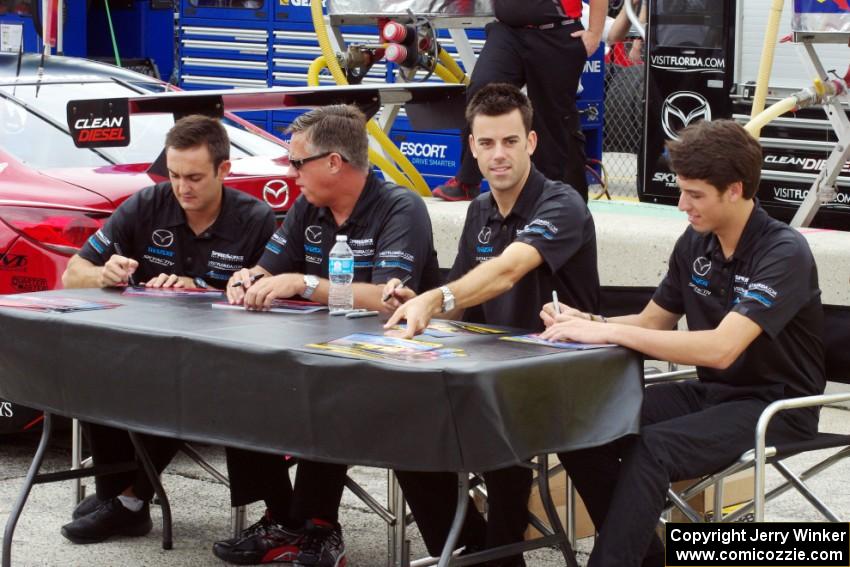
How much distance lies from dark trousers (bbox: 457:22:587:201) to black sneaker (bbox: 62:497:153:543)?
295 centimetres

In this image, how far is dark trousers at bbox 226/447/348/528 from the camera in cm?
480

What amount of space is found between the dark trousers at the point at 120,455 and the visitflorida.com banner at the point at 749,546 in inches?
76.3

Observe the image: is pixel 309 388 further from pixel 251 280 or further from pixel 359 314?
pixel 251 280

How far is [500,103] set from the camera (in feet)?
15.7

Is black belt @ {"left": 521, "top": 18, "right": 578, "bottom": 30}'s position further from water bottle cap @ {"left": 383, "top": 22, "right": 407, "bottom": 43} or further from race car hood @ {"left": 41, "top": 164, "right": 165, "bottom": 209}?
race car hood @ {"left": 41, "top": 164, "right": 165, "bottom": 209}

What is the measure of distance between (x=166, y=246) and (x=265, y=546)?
1.23 meters

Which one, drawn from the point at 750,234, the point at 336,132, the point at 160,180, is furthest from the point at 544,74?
the point at 750,234

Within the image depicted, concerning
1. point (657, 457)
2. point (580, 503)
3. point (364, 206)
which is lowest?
point (580, 503)

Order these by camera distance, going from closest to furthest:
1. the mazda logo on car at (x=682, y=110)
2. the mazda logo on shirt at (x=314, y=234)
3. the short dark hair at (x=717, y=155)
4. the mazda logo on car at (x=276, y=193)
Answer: the short dark hair at (x=717, y=155) < the mazda logo on shirt at (x=314, y=234) < the mazda logo on car at (x=276, y=193) < the mazda logo on car at (x=682, y=110)

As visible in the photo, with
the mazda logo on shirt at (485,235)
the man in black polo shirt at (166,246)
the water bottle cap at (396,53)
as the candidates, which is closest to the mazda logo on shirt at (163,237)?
the man in black polo shirt at (166,246)

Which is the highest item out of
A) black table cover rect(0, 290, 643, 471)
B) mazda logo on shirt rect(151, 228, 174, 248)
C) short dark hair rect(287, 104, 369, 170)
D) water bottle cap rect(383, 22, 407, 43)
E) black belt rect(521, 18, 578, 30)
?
black belt rect(521, 18, 578, 30)

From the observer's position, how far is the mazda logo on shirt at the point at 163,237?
5.54 m

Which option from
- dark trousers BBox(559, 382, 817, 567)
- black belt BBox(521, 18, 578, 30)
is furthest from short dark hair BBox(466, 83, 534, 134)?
black belt BBox(521, 18, 578, 30)

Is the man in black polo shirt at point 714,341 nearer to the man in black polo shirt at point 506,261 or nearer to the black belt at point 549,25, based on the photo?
the man in black polo shirt at point 506,261
